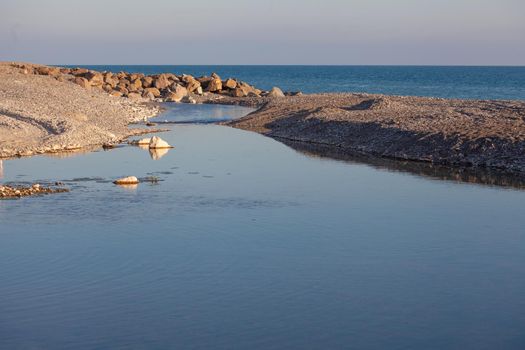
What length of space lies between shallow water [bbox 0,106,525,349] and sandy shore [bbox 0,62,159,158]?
7.13m

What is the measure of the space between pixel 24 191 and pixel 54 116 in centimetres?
1744

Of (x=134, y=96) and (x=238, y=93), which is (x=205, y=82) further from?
(x=134, y=96)

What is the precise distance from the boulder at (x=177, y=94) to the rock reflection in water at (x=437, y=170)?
37159 mm

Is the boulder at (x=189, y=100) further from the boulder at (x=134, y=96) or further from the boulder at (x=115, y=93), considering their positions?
the boulder at (x=115, y=93)

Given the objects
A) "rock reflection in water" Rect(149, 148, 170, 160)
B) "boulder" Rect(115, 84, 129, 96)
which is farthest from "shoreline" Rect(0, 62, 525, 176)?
"boulder" Rect(115, 84, 129, 96)

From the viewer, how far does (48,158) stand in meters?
27.5

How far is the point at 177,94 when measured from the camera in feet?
221

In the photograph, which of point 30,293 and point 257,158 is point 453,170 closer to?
point 257,158

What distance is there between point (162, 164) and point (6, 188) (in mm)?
7163

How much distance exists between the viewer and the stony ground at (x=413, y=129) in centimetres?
2631

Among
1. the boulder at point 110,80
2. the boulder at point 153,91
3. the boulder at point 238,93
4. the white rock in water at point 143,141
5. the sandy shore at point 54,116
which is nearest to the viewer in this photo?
the sandy shore at point 54,116

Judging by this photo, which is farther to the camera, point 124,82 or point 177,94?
point 124,82

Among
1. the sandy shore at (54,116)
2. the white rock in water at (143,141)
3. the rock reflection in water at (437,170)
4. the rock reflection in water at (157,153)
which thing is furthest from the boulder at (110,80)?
the rock reflection in water at (437,170)

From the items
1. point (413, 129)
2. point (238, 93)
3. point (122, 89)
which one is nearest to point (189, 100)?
point (238, 93)
